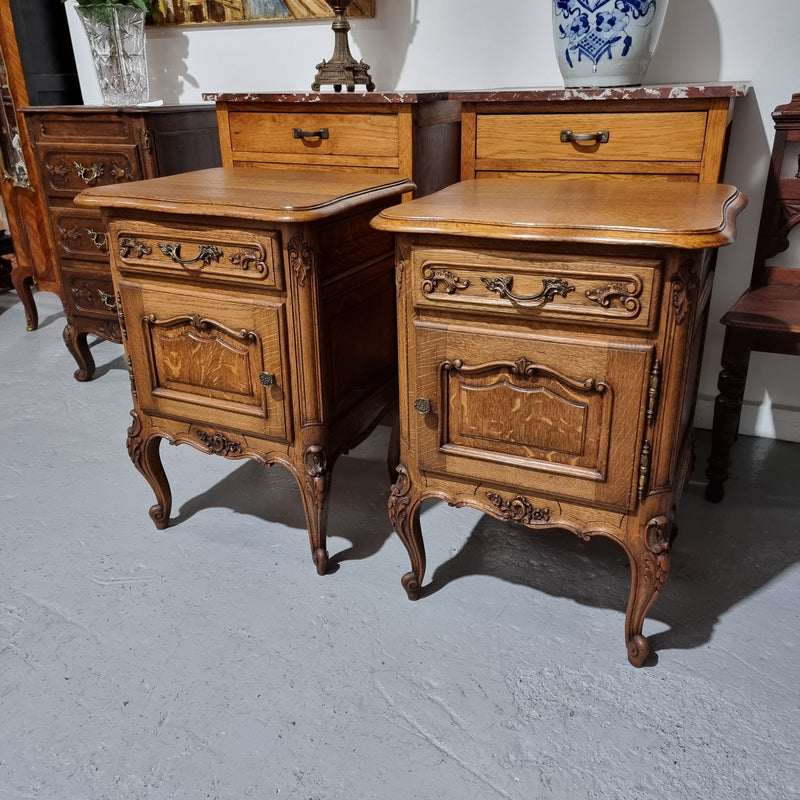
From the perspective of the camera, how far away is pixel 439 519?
2082 millimetres

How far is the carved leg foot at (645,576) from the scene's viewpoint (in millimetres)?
1413

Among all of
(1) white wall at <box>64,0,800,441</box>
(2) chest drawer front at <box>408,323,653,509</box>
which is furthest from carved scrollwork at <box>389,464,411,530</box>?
(1) white wall at <box>64,0,800,441</box>

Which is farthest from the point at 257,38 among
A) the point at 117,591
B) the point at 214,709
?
the point at 214,709

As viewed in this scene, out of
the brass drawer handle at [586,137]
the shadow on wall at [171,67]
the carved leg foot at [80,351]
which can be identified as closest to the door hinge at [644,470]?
the brass drawer handle at [586,137]

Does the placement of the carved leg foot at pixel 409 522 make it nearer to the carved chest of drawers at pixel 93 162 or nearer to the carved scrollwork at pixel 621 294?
the carved scrollwork at pixel 621 294

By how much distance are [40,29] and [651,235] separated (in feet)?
10.4

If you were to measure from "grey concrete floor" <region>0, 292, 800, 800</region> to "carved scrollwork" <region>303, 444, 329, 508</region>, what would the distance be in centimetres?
24

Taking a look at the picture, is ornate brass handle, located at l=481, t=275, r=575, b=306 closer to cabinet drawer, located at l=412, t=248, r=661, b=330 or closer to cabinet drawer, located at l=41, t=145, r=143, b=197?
cabinet drawer, located at l=412, t=248, r=661, b=330

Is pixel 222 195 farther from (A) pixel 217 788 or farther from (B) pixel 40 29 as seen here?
(B) pixel 40 29

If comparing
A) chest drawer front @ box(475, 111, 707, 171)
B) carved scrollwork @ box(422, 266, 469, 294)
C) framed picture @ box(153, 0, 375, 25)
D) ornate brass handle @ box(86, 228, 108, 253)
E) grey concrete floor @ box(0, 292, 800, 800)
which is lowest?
grey concrete floor @ box(0, 292, 800, 800)

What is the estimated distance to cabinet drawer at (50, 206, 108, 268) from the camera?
2.79 metres

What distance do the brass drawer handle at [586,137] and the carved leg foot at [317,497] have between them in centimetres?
100

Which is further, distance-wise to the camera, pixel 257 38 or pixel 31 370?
pixel 31 370

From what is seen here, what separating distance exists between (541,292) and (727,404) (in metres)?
0.99
